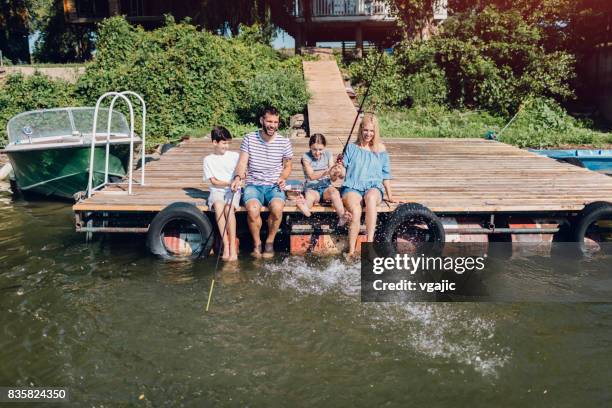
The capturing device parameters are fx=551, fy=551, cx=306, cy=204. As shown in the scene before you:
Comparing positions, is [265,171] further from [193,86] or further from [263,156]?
[193,86]

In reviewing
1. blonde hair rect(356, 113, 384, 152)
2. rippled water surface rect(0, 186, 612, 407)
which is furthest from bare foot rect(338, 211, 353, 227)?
blonde hair rect(356, 113, 384, 152)

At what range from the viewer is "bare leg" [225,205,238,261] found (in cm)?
688

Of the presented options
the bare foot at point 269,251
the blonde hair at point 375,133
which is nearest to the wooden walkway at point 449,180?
the bare foot at point 269,251

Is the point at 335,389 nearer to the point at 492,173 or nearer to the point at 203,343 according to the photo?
the point at 203,343

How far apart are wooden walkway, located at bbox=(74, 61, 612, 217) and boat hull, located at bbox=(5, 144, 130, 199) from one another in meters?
1.46

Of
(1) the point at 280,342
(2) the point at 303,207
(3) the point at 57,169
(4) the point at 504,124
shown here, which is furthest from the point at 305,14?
(1) the point at 280,342

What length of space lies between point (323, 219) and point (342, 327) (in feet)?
7.43

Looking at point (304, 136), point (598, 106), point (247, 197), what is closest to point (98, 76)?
point (304, 136)

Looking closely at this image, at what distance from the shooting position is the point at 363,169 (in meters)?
7.05

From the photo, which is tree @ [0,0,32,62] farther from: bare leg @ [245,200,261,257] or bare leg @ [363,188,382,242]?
bare leg @ [363,188,382,242]

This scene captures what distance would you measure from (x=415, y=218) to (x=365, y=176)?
83 centimetres

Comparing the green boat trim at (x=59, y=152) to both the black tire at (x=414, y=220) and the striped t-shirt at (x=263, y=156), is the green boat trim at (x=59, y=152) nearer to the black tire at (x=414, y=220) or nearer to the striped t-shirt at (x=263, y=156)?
the striped t-shirt at (x=263, y=156)

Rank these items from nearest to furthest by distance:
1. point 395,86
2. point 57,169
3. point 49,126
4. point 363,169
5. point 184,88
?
point 363,169, point 57,169, point 49,126, point 184,88, point 395,86

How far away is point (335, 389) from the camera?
428cm
